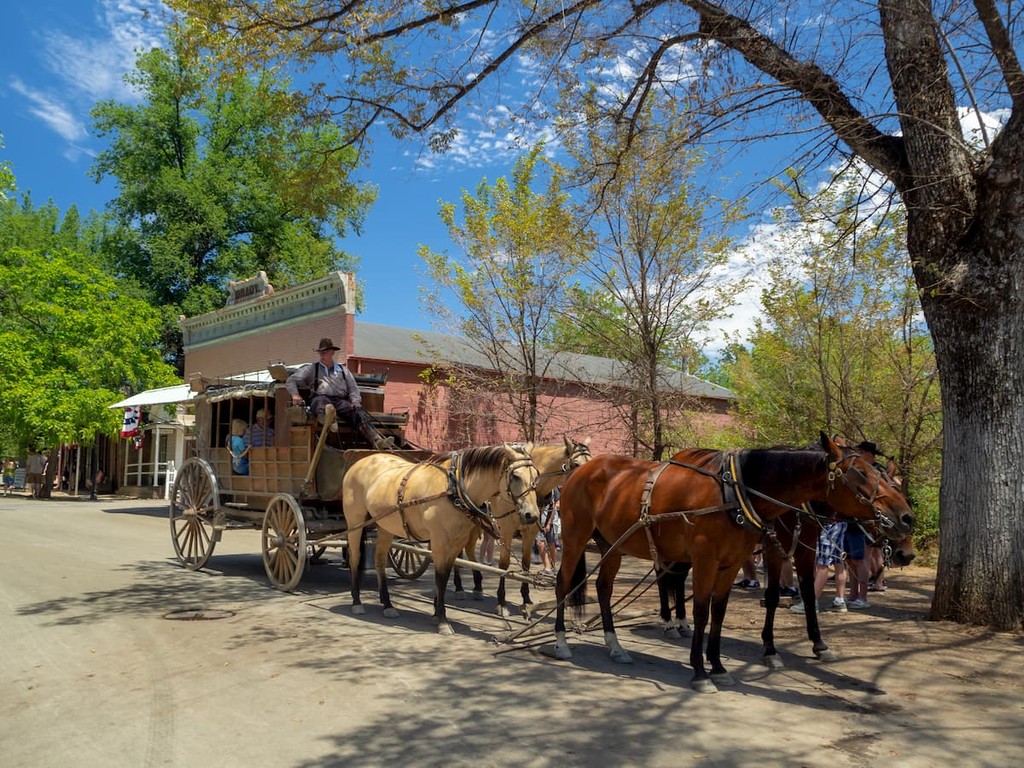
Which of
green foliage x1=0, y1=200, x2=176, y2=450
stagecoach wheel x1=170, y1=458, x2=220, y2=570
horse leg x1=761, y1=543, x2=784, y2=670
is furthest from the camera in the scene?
green foliage x1=0, y1=200, x2=176, y2=450

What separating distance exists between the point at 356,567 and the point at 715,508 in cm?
457

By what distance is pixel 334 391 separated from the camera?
9727mm

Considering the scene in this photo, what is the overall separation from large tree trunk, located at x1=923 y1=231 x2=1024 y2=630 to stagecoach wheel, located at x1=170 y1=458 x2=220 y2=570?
9.01 meters

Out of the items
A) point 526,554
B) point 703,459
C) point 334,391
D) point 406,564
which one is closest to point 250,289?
point 406,564

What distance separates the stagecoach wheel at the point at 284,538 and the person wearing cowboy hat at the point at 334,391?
1.21m

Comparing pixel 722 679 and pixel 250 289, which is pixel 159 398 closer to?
pixel 250 289

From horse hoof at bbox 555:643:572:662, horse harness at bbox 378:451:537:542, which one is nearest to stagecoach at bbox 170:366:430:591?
horse harness at bbox 378:451:537:542

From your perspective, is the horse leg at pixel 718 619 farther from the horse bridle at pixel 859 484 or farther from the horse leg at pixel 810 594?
the horse leg at pixel 810 594

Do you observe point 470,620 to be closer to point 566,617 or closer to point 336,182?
point 566,617

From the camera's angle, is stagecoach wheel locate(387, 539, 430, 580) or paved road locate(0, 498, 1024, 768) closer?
paved road locate(0, 498, 1024, 768)

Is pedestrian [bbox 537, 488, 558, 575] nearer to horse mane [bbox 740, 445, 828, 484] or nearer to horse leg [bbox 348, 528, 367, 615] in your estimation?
horse leg [bbox 348, 528, 367, 615]

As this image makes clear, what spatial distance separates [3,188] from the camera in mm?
24750

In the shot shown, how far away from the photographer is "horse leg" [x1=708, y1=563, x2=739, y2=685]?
19.3ft

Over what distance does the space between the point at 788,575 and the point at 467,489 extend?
4190 mm
